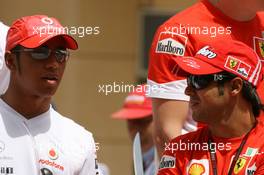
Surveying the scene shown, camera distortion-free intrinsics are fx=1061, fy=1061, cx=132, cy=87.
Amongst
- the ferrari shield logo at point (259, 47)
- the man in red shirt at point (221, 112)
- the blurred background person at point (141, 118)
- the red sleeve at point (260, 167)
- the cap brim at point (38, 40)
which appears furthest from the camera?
the blurred background person at point (141, 118)

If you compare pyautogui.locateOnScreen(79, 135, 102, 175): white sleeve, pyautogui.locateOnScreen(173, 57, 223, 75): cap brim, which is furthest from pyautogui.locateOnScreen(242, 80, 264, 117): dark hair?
pyautogui.locateOnScreen(79, 135, 102, 175): white sleeve

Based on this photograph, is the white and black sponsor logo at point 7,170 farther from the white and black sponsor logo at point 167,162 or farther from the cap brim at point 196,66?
the cap brim at point 196,66

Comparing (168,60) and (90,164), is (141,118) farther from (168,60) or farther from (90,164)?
(90,164)

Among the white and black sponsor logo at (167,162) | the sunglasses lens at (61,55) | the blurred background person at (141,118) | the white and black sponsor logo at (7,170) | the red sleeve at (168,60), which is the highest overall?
the sunglasses lens at (61,55)

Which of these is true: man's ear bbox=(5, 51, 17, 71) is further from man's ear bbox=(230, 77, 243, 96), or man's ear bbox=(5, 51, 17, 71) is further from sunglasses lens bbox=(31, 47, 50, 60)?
man's ear bbox=(230, 77, 243, 96)

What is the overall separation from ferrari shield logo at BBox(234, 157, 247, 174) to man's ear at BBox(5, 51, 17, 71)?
1297mm

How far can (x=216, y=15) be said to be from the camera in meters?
6.10

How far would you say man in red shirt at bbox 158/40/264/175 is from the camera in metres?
5.29

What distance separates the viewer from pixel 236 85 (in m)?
5.35

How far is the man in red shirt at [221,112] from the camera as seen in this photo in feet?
17.4

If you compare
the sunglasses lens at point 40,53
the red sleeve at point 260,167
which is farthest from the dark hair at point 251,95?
the sunglasses lens at point 40,53

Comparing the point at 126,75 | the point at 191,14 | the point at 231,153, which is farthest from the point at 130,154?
the point at 231,153

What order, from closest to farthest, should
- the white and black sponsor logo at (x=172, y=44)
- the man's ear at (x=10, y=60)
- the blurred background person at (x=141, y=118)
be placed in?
the man's ear at (x=10, y=60) < the white and black sponsor logo at (x=172, y=44) < the blurred background person at (x=141, y=118)

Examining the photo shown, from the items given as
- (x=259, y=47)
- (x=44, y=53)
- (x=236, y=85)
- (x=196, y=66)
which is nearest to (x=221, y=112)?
(x=236, y=85)
